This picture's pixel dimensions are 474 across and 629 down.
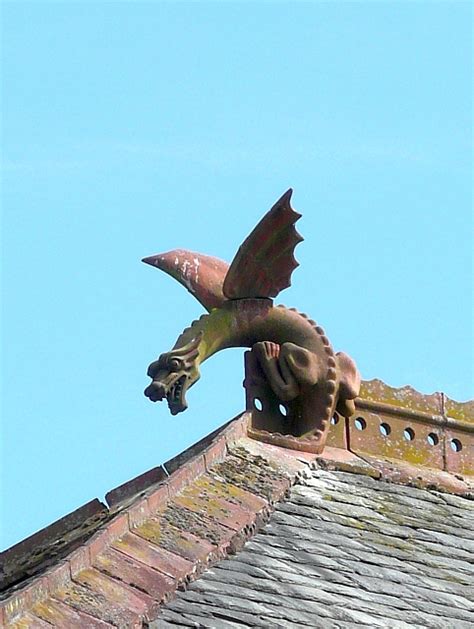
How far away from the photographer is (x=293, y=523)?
13.2 meters

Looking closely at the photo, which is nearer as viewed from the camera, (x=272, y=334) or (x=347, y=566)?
(x=347, y=566)

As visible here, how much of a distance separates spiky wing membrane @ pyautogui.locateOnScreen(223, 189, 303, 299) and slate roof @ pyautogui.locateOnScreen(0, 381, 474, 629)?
71cm

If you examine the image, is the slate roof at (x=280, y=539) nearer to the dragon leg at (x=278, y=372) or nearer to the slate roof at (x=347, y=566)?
the slate roof at (x=347, y=566)

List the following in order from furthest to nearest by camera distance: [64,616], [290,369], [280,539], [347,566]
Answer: [290,369]
[280,539]
[347,566]
[64,616]

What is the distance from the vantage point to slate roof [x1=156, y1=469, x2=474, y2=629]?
472 inches

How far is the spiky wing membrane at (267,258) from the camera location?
14.2 metres

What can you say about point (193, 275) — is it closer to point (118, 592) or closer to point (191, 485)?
point (191, 485)

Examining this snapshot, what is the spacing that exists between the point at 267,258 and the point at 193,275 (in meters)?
0.39

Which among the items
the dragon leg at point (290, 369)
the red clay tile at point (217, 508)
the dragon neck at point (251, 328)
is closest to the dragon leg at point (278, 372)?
the dragon leg at point (290, 369)

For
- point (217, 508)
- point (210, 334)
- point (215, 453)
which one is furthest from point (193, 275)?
point (217, 508)

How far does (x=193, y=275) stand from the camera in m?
14.4

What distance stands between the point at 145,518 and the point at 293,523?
821 millimetres

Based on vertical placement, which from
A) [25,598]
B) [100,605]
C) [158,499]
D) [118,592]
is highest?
[158,499]

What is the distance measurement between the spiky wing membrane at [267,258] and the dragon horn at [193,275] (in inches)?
3.2
